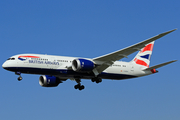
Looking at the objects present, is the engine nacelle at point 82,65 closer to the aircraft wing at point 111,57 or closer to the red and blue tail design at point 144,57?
the aircraft wing at point 111,57

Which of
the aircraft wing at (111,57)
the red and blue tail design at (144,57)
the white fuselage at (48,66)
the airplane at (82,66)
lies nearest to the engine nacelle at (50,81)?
the airplane at (82,66)

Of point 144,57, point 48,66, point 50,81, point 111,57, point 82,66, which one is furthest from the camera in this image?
point 144,57

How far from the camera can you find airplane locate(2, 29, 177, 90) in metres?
40.0

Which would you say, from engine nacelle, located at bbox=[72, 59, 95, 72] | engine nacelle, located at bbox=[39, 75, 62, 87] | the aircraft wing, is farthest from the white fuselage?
engine nacelle, located at bbox=[39, 75, 62, 87]

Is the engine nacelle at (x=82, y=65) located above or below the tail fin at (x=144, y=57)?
below

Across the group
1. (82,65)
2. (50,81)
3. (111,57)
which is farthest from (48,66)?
(111,57)

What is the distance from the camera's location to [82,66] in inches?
1607

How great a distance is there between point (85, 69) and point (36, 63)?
6597mm

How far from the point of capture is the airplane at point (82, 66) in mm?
40031

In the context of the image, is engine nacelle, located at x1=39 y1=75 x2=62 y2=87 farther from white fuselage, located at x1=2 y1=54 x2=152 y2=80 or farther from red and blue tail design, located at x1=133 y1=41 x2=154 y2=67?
red and blue tail design, located at x1=133 y1=41 x2=154 y2=67

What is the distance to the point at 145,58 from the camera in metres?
51.9

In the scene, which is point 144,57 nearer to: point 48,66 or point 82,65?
point 82,65

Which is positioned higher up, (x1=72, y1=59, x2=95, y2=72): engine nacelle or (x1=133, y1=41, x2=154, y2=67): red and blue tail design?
(x1=133, y1=41, x2=154, y2=67): red and blue tail design

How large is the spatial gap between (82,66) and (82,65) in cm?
14
